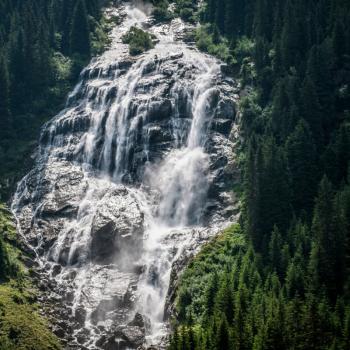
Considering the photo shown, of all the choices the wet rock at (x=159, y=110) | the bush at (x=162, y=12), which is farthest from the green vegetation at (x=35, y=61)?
the wet rock at (x=159, y=110)

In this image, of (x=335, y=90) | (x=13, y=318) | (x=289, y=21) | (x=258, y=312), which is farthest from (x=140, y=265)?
(x=289, y=21)

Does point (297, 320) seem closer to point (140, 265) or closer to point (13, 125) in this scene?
point (140, 265)

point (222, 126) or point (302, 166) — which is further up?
point (222, 126)

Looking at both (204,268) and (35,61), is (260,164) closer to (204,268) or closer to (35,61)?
(204,268)

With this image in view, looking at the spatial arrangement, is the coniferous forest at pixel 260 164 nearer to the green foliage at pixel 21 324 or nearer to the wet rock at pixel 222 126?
the green foliage at pixel 21 324

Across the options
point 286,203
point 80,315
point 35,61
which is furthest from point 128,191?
point 35,61
